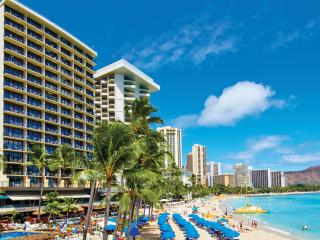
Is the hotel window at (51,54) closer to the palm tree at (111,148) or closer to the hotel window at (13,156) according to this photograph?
the hotel window at (13,156)

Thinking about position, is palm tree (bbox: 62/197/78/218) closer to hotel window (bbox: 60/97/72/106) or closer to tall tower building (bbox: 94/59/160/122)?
hotel window (bbox: 60/97/72/106)

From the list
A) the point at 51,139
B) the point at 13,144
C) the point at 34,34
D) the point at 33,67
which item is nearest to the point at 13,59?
the point at 33,67

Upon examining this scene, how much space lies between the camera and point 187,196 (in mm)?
164250

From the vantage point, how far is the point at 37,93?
69938 millimetres

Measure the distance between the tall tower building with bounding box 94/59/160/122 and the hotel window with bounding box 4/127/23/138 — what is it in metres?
41.7

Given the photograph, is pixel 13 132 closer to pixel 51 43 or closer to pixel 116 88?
pixel 51 43

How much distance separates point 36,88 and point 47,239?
4226cm

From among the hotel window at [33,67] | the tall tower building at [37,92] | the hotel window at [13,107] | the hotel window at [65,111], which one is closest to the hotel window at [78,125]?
the tall tower building at [37,92]

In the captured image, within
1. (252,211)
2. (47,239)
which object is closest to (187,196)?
(252,211)

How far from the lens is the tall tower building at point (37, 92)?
206ft

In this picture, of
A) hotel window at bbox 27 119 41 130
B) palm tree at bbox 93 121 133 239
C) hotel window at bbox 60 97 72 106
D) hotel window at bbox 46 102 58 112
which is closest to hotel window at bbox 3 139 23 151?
hotel window at bbox 27 119 41 130

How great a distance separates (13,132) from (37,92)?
984 cm

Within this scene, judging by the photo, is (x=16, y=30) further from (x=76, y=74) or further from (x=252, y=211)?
(x=252, y=211)

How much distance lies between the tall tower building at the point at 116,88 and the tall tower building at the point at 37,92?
20.5 m
